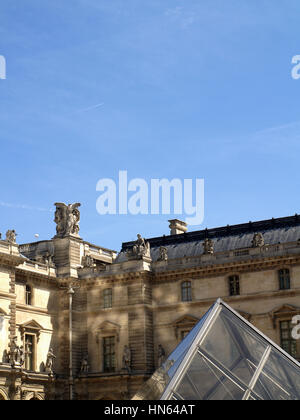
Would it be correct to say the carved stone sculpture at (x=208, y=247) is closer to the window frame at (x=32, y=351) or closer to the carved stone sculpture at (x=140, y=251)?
the carved stone sculpture at (x=140, y=251)

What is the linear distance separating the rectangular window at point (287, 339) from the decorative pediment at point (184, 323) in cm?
600

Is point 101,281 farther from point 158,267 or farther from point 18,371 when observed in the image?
point 18,371

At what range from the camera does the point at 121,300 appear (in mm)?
56844

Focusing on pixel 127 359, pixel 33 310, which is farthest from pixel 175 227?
pixel 33 310

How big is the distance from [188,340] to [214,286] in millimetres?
32065

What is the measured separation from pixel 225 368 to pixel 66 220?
3946 cm

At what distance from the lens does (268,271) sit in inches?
→ 2063

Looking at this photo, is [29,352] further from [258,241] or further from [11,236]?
[258,241]

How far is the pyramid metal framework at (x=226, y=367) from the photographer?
2002cm

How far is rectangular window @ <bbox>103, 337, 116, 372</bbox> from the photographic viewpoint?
2227 inches

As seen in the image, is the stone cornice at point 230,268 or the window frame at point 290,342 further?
the stone cornice at point 230,268

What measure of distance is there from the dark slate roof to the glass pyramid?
107 ft

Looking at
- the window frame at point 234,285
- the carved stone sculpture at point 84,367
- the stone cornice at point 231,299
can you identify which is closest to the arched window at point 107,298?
the stone cornice at point 231,299
